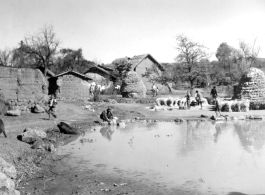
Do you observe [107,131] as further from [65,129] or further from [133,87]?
[133,87]

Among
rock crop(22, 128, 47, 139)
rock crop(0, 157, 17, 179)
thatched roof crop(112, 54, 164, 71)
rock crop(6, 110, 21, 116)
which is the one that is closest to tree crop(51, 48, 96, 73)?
thatched roof crop(112, 54, 164, 71)

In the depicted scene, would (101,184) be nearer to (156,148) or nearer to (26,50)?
(156,148)

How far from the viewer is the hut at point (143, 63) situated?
39.8 metres

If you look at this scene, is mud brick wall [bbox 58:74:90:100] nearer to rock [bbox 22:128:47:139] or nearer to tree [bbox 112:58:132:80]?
rock [bbox 22:128:47:139]

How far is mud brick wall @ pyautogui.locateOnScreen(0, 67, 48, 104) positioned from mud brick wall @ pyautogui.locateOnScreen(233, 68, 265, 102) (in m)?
13.8

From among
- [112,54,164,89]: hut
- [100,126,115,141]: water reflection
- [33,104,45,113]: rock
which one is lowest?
[100,126,115,141]: water reflection

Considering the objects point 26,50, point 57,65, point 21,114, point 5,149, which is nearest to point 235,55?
point 57,65

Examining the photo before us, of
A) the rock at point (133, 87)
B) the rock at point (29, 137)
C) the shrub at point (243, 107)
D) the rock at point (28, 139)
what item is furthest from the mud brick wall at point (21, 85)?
the shrub at point (243, 107)

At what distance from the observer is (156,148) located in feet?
31.9

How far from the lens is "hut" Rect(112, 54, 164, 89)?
39750 mm

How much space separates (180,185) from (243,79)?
1753cm

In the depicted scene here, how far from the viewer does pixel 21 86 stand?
14250 mm

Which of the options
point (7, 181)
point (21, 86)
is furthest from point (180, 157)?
point (21, 86)

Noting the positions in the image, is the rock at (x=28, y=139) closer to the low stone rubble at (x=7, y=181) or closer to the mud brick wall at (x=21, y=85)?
the low stone rubble at (x=7, y=181)
